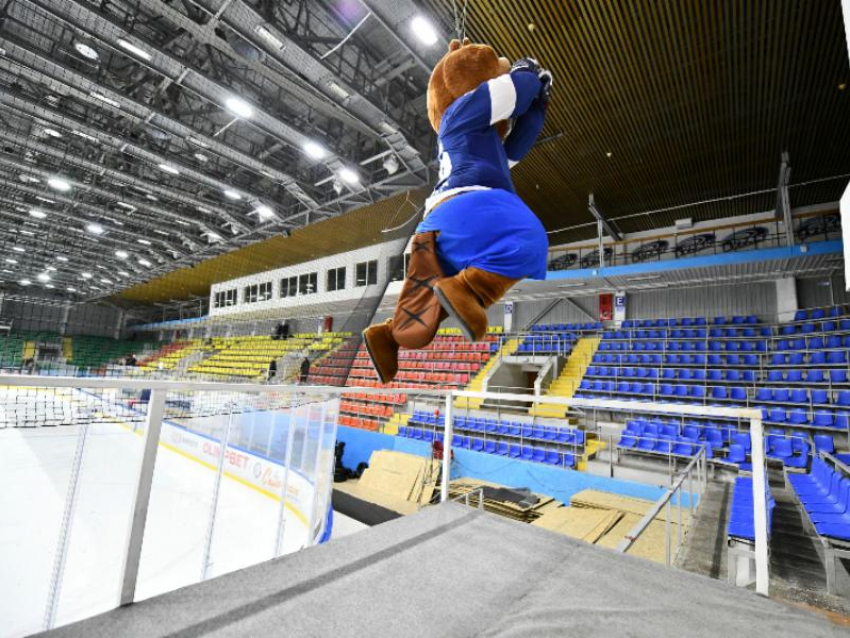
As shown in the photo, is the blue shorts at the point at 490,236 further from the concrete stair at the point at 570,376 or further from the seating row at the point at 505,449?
the concrete stair at the point at 570,376

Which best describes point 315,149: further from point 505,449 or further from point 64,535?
point 64,535

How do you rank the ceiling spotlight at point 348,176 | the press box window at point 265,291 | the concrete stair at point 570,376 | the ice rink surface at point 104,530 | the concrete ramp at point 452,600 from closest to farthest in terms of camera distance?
the concrete ramp at point 452,600, the ice rink surface at point 104,530, the ceiling spotlight at point 348,176, the concrete stair at point 570,376, the press box window at point 265,291

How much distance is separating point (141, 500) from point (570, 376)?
398 inches

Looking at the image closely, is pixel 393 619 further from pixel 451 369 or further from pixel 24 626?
pixel 451 369

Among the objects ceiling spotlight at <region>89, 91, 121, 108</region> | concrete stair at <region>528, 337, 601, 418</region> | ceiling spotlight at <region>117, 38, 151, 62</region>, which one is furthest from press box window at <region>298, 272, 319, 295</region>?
ceiling spotlight at <region>117, 38, 151, 62</region>

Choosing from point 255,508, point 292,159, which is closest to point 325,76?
point 292,159

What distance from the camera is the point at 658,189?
9227 mm

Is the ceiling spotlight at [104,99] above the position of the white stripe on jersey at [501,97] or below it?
above

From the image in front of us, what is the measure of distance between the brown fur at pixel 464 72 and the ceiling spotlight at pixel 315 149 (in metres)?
6.97

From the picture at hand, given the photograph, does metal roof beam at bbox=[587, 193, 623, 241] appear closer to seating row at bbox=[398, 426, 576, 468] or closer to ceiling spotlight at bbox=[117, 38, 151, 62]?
seating row at bbox=[398, 426, 576, 468]

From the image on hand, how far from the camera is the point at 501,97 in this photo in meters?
1.59

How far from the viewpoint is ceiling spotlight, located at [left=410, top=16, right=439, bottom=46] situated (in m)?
4.89

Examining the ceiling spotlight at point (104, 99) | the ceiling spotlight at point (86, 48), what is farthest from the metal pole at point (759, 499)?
the ceiling spotlight at point (104, 99)

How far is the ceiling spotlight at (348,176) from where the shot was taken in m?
8.82
